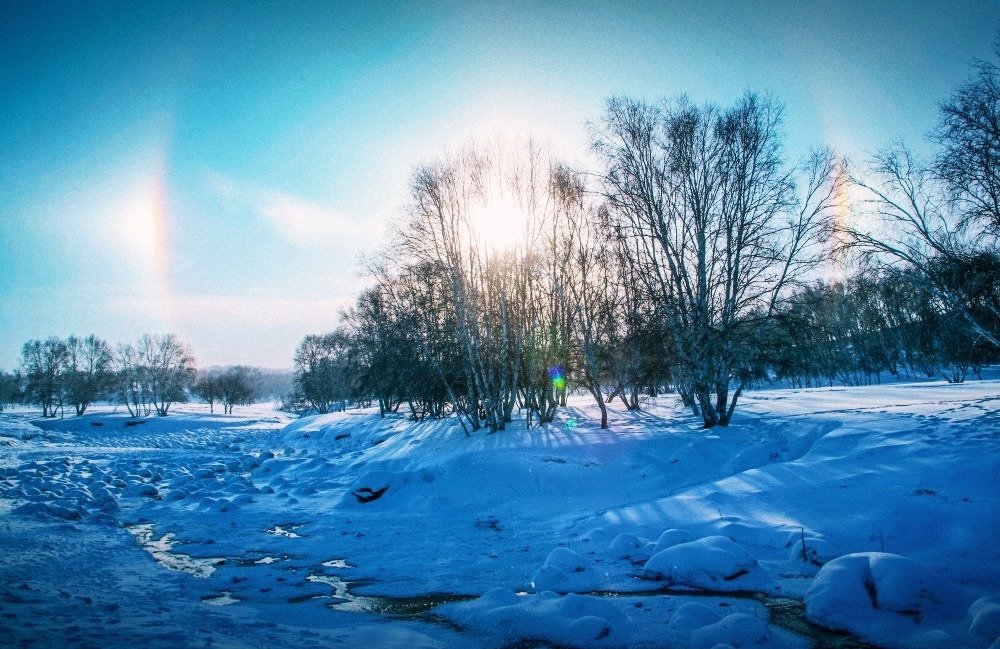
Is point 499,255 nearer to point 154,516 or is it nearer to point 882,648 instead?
point 154,516

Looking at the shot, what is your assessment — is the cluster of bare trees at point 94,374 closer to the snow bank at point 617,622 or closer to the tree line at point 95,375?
the tree line at point 95,375

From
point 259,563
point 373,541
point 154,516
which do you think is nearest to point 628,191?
point 373,541

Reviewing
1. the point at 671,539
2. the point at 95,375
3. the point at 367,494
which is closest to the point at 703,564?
the point at 671,539

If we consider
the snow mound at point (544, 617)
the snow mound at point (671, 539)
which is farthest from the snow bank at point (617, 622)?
the snow mound at point (671, 539)

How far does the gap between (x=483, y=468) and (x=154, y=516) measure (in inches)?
230

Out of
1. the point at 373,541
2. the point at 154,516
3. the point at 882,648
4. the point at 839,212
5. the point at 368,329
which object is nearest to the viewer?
the point at 882,648

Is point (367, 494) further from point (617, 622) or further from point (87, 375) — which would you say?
point (87, 375)

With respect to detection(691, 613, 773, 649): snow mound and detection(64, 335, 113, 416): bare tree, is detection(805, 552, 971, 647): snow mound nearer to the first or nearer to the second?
detection(691, 613, 773, 649): snow mound

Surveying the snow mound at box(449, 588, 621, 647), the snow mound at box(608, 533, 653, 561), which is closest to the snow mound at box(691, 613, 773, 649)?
the snow mound at box(449, 588, 621, 647)

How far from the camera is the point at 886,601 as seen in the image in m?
3.16

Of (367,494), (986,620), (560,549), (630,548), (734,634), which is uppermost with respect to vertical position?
(986,620)

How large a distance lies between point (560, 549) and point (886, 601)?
267 centimetres

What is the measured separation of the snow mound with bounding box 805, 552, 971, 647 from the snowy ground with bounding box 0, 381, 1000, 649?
0.01m

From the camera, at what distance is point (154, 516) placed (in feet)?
25.0
